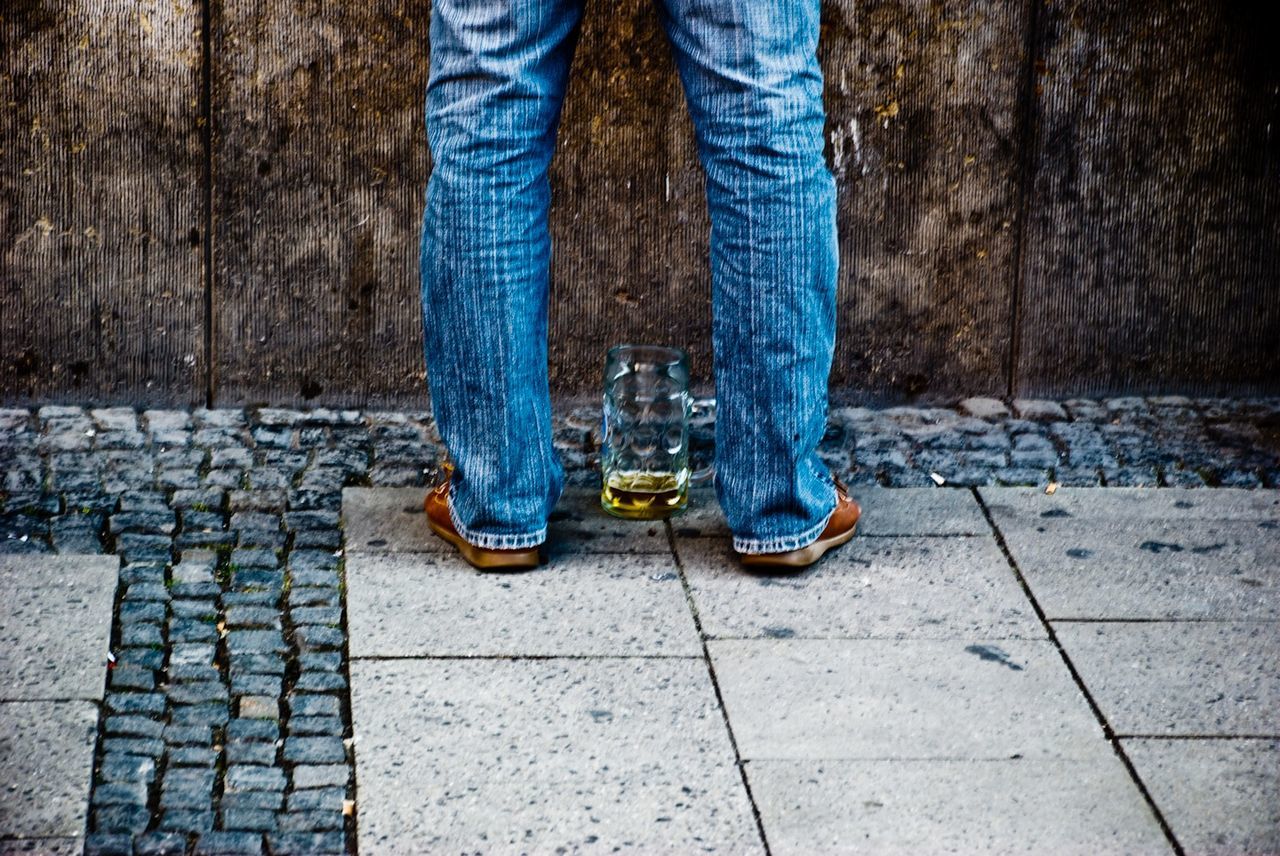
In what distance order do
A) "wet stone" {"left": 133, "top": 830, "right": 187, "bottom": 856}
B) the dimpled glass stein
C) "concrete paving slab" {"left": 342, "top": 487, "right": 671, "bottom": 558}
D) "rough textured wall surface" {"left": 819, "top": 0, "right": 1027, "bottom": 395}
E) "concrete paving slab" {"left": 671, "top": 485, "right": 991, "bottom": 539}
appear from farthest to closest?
"rough textured wall surface" {"left": 819, "top": 0, "right": 1027, "bottom": 395} < the dimpled glass stein < "concrete paving slab" {"left": 671, "top": 485, "right": 991, "bottom": 539} < "concrete paving slab" {"left": 342, "top": 487, "right": 671, "bottom": 558} < "wet stone" {"left": 133, "top": 830, "right": 187, "bottom": 856}

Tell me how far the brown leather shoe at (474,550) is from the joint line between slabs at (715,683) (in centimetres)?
28

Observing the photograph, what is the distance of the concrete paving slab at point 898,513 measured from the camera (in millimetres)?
3430

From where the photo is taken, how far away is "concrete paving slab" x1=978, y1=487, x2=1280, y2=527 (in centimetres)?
352

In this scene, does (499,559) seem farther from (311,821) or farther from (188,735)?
(311,821)

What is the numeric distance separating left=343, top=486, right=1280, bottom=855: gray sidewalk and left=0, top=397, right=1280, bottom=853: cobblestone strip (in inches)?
3.7

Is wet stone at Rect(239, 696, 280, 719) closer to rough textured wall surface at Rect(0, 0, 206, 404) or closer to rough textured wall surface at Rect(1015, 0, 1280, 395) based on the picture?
rough textured wall surface at Rect(0, 0, 206, 404)

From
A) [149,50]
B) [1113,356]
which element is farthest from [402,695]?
[1113,356]

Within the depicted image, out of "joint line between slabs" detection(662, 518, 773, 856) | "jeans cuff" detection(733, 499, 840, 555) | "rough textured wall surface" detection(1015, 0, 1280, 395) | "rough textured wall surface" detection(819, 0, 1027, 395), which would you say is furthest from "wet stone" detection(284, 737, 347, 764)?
"rough textured wall surface" detection(1015, 0, 1280, 395)

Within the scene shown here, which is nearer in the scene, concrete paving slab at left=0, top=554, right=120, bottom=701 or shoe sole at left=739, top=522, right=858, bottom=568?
concrete paving slab at left=0, top=554, right=120, bottom=701

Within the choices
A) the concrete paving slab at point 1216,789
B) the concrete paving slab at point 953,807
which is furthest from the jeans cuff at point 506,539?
the concrete paving slab at point 1216,789

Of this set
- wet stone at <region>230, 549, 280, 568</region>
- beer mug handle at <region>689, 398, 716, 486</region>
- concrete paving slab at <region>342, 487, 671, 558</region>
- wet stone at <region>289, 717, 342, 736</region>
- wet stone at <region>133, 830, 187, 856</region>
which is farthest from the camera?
beer mug handle at <region>689, 398, 716, 486</region>

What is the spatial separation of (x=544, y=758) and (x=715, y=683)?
37 cm

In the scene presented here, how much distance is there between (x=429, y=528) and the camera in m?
3.38

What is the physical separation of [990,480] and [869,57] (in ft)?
3.36
